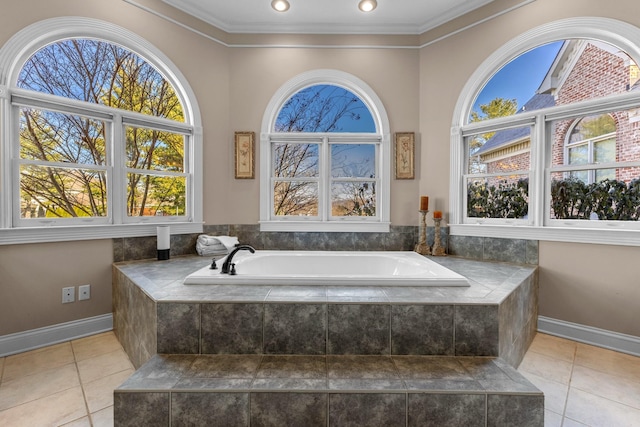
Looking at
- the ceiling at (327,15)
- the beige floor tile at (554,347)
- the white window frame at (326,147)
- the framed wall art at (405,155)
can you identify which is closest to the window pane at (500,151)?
the framed wall art at (405,155)

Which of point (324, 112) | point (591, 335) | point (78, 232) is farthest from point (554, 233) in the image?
point (78, 232)

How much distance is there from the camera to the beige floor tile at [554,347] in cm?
199

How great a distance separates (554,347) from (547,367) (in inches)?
14.8

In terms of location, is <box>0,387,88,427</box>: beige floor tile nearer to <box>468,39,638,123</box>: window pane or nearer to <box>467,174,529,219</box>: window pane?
<box>467,174,529,219</box>: window pane

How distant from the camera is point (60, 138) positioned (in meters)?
2.24

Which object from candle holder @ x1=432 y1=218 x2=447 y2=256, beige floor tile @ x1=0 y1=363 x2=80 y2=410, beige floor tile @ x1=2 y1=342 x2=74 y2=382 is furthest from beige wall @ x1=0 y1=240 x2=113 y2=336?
candle holder @ x1=432 y1=218 x2=447 y2=256

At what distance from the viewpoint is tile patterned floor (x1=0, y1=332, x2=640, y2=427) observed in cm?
140

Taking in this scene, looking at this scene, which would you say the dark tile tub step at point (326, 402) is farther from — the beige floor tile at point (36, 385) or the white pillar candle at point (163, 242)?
the white pillar candle at point (163, 242)

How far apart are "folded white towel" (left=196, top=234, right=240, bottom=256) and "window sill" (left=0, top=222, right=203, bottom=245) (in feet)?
0.64

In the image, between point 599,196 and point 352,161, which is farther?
point 352,161

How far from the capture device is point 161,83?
2721mm

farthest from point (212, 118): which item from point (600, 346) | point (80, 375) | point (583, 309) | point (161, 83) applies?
point (600, 346)

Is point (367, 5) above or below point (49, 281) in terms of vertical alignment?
above

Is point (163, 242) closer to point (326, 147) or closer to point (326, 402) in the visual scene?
point (326, 147)
